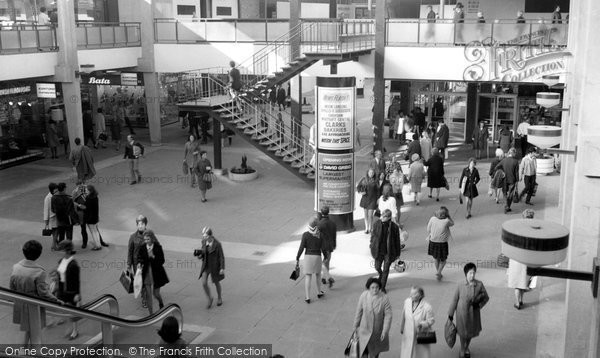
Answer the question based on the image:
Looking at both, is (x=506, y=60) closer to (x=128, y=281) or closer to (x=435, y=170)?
(x=435, y=170)

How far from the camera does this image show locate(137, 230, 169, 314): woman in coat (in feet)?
37.3

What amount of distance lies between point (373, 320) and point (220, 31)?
20464mm

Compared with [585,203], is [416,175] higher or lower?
lower

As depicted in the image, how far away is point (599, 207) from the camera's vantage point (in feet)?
20.9

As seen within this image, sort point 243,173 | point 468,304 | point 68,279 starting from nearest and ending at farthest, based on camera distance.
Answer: point 468,304 < point 68,279 < point 243,173

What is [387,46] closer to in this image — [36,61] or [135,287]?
[36,61]

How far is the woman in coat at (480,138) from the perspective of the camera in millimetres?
25922

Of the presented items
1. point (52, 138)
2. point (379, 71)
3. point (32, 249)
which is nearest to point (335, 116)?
point (32, 249)

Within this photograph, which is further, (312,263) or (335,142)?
(335,142)

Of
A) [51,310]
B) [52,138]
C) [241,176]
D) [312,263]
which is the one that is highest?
[51,310]

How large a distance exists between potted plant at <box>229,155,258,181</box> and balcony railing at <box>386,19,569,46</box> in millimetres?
6928

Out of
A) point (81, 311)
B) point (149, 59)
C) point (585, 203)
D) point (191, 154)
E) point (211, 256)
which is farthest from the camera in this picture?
point (149, 59)

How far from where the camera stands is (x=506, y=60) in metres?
23.5

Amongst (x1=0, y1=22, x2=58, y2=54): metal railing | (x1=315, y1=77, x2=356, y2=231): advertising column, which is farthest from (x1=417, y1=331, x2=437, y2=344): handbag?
(x1=0, y1=22, x2=58, y2=54): metal railing
